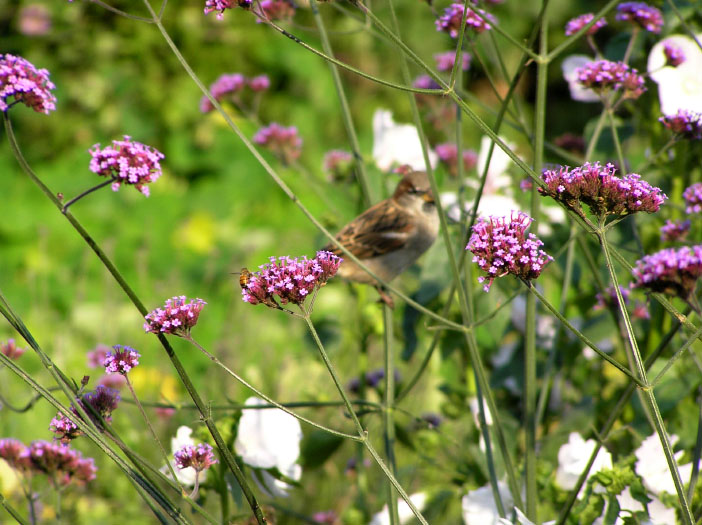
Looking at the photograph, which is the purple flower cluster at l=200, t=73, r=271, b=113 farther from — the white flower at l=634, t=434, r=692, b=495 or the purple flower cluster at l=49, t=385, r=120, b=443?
the white flower at l=634, t=434, r=692, b=495

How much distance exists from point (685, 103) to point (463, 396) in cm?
99

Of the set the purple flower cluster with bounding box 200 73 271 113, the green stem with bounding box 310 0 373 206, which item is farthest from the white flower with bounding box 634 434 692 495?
the purple flower cluster with bounding box 200 73 271 113

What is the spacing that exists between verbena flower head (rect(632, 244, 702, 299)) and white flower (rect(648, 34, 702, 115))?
2.95ft

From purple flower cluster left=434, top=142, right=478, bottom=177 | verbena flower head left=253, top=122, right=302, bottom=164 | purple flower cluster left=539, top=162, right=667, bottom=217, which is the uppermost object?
purple flower cluster left=434, top=142, right=478, bottom=177

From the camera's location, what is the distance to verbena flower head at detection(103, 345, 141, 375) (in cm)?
117

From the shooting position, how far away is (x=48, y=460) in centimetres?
149

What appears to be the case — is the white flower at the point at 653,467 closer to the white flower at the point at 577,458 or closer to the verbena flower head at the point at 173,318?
the white flower at the point at 577,458

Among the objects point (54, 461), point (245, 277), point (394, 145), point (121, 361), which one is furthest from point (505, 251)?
point (394, 145)

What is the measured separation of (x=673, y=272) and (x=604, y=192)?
0.17 m

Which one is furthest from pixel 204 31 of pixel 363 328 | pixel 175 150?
pixel 363 328

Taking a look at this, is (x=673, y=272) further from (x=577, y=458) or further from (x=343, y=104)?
(x=343, y=104)

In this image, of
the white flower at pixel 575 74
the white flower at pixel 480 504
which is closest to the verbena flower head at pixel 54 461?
the white flower at pixel 480 504

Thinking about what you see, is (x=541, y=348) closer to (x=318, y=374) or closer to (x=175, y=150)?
(x=318, y=374)

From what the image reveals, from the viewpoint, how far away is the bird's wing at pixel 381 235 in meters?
2.65
